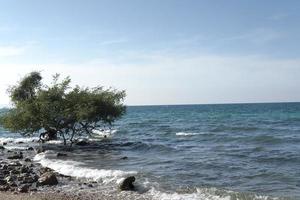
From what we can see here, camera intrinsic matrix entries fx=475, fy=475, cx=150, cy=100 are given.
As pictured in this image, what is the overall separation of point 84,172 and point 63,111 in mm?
19191

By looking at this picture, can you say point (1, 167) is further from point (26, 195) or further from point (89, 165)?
point (26, 195)

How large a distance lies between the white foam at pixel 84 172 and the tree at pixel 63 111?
1276 cm

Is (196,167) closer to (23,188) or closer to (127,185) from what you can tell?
(127,185)

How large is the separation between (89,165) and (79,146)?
15927 millimetres

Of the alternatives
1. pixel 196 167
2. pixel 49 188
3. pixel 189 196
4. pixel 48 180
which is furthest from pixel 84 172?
pixel 189 196

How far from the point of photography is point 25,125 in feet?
152

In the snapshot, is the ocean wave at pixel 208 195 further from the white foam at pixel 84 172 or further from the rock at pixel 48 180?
the rock at pixel 48 180

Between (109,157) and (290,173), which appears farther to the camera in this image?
(109,157)

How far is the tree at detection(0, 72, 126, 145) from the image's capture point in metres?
46.0

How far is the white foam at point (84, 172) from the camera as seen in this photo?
2641 centimetres

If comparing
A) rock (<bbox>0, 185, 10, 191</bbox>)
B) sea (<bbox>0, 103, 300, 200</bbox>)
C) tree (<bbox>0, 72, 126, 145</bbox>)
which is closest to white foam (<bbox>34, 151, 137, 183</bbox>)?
sea (<bbox>0, 103, 300, 200</bbox>)

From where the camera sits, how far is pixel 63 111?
46.6 metres

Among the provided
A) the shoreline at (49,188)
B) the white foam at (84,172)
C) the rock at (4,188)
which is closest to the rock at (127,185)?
the shoreline at (49,188)

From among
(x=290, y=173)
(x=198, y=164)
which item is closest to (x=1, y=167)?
(x=198, y=164)
